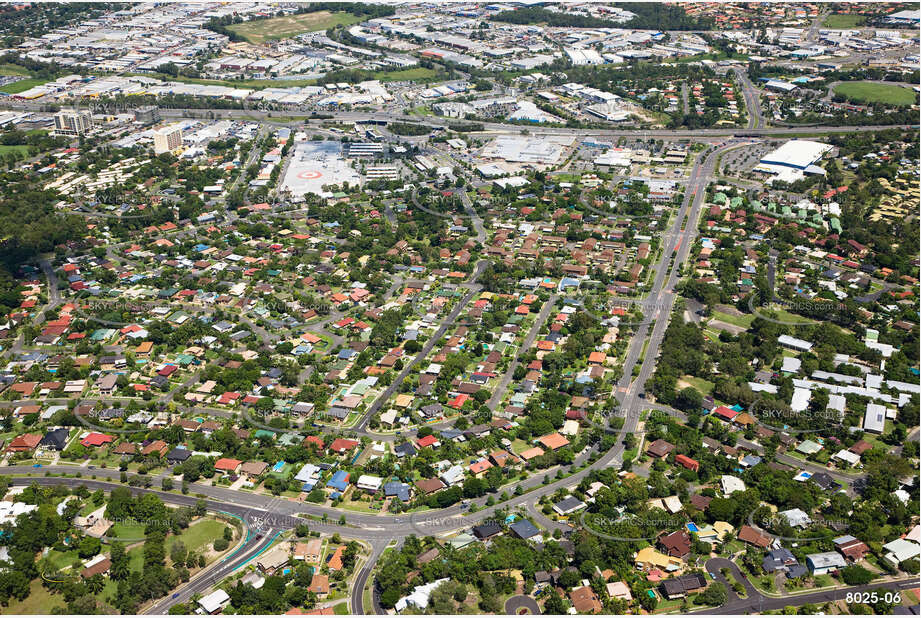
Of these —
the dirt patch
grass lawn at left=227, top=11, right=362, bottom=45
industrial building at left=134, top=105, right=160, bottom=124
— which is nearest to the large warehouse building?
the dirt patch

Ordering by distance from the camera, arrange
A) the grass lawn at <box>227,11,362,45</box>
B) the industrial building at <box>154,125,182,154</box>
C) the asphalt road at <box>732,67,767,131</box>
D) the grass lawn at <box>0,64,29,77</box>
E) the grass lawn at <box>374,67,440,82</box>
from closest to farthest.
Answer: the industrial building at <box>154,125,182,154</box> < the asphalt road at <box>732,67,767,131</box> < the grass lawn at <box>0,64,29,77</box> < the grass lawn at <box>374,67,440,82</box> < the grass lawn at <box>227,11,362,45</box>

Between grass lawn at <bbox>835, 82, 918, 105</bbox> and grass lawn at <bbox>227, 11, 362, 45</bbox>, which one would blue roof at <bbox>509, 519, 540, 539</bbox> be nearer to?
grass lawn at <bbox>835, 82, 918, 105</bbox>

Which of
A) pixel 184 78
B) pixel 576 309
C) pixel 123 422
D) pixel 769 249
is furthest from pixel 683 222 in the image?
pixel 184 78

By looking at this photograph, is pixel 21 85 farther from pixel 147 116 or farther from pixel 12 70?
pixel 147 116

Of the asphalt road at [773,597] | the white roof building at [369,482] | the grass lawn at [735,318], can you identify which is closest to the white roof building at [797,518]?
the asphalt road at [773,597]

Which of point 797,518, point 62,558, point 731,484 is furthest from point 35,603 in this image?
point 797,518

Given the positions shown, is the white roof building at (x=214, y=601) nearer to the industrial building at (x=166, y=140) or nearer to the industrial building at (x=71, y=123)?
the industrial building at (x=166, y=140)
